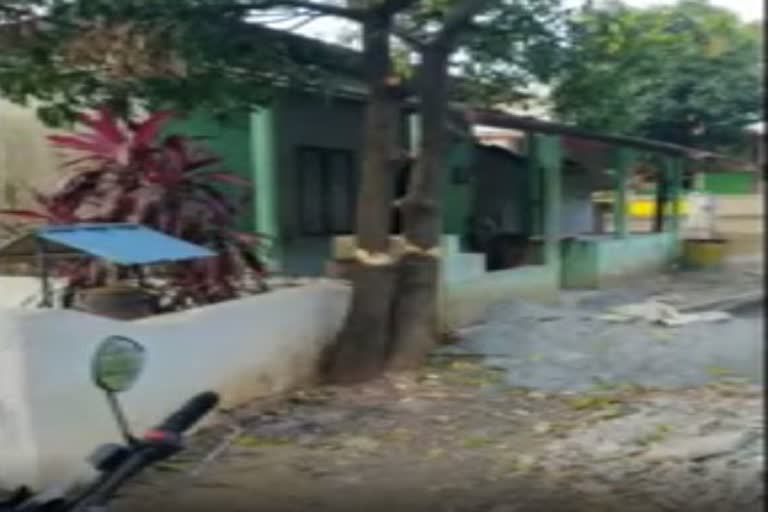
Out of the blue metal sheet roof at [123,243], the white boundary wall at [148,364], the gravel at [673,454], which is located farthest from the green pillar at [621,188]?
the blue metal sheet roof at [123,243]

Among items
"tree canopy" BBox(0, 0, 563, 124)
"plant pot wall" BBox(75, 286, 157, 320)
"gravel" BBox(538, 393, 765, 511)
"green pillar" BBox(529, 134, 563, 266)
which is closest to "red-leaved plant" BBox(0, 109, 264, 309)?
"plant pot wall" BBox(75, 286, 157, 320)

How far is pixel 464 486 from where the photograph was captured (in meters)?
4.63

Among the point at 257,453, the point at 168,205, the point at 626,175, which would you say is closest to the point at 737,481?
the point at 257,453

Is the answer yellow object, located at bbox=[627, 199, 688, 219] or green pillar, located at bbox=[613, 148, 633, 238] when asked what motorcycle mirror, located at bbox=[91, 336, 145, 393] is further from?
yellow object, located at bbox=[627, 199, 688, 219]

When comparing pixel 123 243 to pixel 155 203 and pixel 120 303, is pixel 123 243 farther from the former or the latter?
pixel 155 203

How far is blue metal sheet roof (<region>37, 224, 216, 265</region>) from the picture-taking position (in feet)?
16.9

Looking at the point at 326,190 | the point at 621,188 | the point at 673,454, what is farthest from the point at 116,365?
the point at 621,188

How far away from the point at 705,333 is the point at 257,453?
3.78m

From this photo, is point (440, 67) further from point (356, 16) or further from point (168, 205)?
point (168, 205)

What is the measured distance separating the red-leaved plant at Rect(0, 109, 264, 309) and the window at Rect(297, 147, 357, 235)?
3144 mm

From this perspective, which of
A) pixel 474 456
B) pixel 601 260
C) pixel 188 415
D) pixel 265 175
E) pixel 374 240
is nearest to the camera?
pixel 188 415

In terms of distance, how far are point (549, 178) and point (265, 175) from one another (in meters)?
3.68

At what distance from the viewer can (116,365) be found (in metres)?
2.04

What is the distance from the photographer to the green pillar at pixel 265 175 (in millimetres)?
8906
